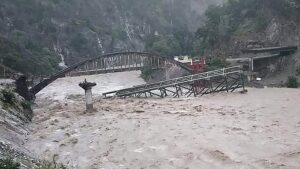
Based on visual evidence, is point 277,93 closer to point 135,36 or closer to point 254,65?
point 254,65

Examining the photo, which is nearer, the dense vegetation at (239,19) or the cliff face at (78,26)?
the dense vegetation at (239,19)

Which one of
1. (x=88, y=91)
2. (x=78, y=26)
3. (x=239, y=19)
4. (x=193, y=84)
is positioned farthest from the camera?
(x=78, y=26)

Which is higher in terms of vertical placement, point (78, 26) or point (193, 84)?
point (78, 26)

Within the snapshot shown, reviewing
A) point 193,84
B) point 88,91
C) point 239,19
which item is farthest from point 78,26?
point 88,91

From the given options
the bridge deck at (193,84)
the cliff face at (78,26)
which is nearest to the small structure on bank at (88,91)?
the bridge deck at (193,84)

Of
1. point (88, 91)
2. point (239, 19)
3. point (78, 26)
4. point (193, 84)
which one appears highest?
point (78, 26)

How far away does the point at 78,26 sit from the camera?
120 meters

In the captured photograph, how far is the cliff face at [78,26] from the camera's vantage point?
341ft

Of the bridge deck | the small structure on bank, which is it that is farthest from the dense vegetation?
the small structure on bank

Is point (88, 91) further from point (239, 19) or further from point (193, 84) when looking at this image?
point (239, 19)

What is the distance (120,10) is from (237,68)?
101114 millimetres

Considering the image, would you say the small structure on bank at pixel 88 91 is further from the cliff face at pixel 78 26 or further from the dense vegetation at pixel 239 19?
the cliff face at pixel 78 26

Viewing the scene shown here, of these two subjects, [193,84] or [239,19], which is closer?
[193,84]

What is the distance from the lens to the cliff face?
104 m
